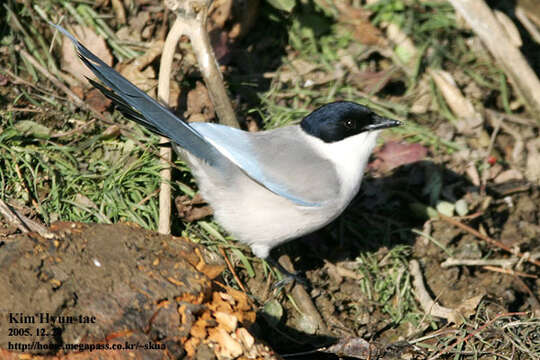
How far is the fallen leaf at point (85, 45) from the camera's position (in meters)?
4.35

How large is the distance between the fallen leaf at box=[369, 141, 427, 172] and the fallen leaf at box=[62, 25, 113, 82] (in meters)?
2.22

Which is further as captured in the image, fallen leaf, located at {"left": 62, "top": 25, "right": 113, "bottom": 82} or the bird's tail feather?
fallen leaf, located at {"left": 62, "top": 25, "right": 113, "bottom": 82}

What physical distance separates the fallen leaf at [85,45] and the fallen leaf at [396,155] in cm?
222

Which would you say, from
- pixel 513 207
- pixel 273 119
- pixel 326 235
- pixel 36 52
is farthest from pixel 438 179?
pixel 36 52

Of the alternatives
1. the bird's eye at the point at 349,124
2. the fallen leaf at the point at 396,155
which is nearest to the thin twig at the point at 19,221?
the bird's eye at the point at 349,124

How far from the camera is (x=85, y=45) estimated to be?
4.46 m

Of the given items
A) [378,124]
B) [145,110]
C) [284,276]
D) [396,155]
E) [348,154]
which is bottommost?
[284,276]

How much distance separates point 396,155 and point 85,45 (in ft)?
8.42

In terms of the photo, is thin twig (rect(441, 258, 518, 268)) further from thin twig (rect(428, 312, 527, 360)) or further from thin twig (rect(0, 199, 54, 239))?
thin twig (rect(0, 199, 54, 239))

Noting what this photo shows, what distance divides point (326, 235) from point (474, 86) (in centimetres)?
224

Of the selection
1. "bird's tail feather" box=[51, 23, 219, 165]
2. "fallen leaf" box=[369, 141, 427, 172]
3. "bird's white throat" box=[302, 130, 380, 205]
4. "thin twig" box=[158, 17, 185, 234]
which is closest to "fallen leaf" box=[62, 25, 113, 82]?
"thin twig" box=[158, 17, 185, 234]

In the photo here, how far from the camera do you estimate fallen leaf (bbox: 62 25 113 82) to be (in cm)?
435

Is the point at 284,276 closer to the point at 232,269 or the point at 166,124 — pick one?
the point at 232,269

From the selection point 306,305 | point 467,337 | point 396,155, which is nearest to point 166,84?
point 306,305
